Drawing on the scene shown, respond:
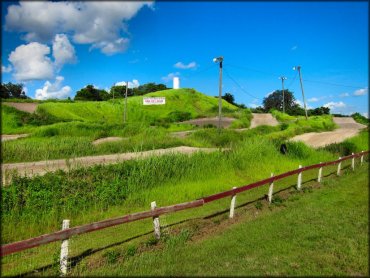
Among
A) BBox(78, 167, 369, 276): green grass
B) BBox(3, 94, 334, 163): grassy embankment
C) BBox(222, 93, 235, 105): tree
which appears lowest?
BBox(78, 167, 369, 276): green grass

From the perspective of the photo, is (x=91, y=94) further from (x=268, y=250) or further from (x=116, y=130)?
(x=268, y=250)

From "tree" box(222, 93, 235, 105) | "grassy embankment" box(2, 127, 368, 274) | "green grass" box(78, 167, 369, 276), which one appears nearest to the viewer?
"green grass" box(78, 167, 369, 276)

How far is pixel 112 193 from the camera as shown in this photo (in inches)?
444

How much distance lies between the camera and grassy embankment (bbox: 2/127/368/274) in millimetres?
8469

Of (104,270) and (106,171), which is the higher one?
(106,171)

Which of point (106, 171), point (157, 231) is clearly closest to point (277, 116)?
point (106, 171)

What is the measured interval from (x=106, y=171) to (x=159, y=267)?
275 inches

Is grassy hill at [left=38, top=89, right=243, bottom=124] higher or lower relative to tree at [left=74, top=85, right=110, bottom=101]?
lower

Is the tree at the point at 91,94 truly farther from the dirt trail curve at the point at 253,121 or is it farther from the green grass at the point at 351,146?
the green grass at the point at 351,146

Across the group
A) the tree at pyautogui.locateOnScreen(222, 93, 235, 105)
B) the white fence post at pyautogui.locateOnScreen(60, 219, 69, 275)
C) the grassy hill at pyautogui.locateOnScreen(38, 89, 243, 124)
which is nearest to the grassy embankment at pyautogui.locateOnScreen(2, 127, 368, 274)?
the white fence post at pyautogui.locateOnScreen(60, 219, 69, 275)

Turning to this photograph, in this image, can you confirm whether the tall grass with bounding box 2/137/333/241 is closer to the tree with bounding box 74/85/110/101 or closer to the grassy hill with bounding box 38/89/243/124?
the grassy hill with bounding box 38/89/243/124

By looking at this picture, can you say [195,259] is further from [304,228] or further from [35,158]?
[35,158]

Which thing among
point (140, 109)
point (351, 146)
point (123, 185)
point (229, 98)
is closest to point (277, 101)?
point (229, 98)

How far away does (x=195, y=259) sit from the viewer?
6328 mm
